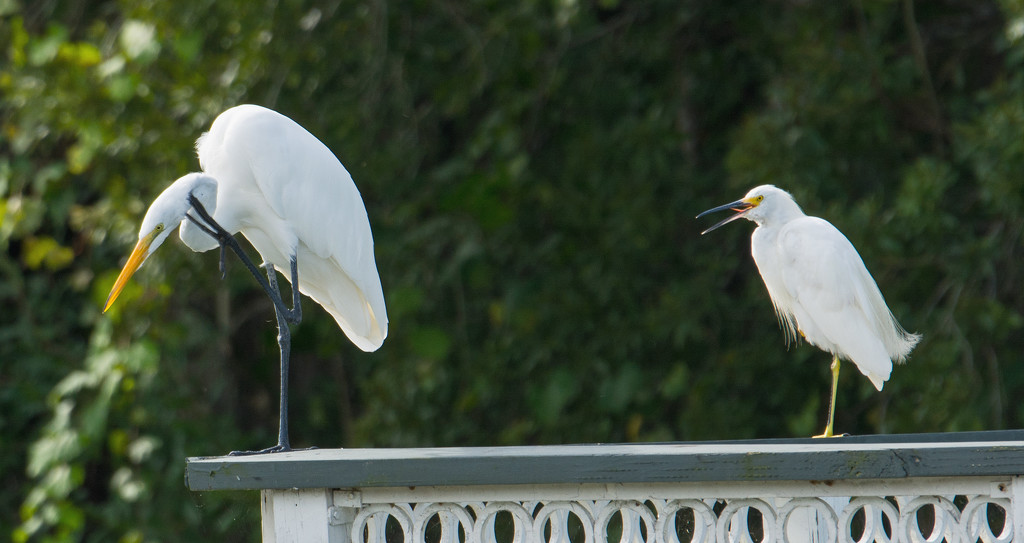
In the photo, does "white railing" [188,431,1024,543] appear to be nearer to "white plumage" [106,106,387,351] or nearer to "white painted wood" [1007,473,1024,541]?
"white painted wood" [1007,473,1024,541]

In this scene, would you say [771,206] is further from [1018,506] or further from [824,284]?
[1018,506]

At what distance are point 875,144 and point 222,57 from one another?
2.65 metres

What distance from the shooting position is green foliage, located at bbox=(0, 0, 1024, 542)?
13.6ft

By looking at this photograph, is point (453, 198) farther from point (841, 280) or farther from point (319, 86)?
point (841, 280)

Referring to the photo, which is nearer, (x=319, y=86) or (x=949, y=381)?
(x=949, y=381)

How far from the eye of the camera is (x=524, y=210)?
15.6ft

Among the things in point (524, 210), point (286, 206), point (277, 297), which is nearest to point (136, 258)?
point (277, 297)

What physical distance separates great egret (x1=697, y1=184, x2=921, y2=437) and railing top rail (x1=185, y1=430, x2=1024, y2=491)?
1.39 meters

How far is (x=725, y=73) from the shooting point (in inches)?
203

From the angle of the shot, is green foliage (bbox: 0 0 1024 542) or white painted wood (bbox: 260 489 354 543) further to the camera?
green foliage (bbox: 0 0 1024 542)

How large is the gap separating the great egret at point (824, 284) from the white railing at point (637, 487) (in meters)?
1.34

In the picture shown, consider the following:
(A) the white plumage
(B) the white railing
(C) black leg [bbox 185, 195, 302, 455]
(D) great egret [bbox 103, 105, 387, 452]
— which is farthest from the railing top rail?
(A) the white plumage

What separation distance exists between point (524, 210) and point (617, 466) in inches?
132

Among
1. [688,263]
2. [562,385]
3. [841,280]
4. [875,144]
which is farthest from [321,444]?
[841,280]
